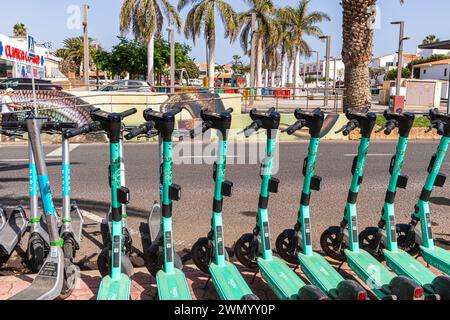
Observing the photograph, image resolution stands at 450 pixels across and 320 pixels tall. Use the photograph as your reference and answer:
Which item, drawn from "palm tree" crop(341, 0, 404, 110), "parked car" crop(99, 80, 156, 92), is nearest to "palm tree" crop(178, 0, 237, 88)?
"parked car" crop(99, 80, 156, 92)

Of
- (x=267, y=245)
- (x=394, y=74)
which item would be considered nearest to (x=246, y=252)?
(x=267, y=245)

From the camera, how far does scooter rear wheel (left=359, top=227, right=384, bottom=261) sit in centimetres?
405

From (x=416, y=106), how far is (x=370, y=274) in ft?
101

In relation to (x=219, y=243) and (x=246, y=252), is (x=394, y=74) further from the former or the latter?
(x=219, y=243)

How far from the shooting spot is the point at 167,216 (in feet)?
11.3

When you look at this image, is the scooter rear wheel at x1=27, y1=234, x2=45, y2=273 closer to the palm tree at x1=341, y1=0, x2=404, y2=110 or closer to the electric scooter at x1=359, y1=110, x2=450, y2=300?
the electric scooter at x1=359, y1=110, x2=450, y2=300

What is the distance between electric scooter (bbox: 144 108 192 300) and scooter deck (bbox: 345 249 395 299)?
4.52ft

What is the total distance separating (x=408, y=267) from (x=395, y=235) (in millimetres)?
377

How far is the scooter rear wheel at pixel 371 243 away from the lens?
160 inches

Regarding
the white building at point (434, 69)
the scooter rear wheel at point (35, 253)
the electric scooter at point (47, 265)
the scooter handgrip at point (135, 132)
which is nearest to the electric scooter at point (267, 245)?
the scooter handgrip at point (135, 132)

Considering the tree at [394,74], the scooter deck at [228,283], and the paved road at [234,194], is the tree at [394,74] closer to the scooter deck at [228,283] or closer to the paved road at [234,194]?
the paved road at [234,194]

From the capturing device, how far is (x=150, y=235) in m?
4.14

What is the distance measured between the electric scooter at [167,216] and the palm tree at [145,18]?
999 inches

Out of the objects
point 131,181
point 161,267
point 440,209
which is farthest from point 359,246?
point 131,181
